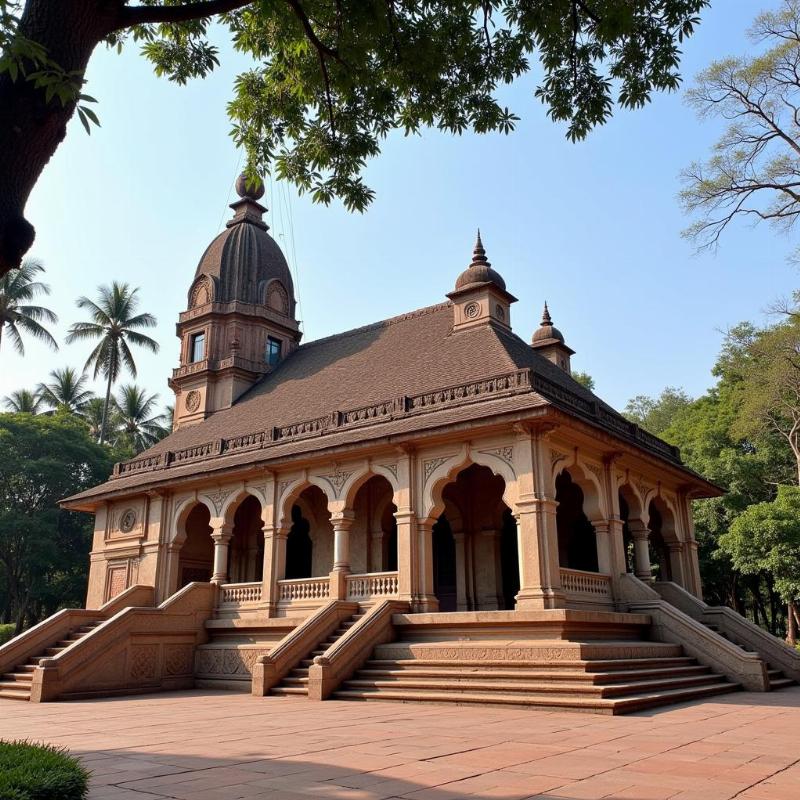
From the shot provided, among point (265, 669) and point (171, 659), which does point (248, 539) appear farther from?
point (265, 669)

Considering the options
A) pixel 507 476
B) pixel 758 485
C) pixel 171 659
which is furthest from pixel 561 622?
pixel 758 485

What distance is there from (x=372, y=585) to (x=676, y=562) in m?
9.82

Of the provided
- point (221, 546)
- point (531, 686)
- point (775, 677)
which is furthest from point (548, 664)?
point (221, 546)

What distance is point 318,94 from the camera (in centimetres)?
927

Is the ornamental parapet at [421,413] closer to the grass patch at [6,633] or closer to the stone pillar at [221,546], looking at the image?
the stone pillar at [221,546]

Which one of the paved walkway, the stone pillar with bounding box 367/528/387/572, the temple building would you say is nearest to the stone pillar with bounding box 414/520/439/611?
the temple building

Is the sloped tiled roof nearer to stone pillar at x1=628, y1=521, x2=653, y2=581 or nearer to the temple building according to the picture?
the temple building

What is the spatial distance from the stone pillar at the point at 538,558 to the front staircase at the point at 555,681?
5.70 ft

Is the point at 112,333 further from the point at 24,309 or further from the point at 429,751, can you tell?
the point at 429,751

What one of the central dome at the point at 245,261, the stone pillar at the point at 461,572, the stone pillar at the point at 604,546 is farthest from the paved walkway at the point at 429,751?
the central dome at the point at 245,261

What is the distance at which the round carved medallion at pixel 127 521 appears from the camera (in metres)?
23.1

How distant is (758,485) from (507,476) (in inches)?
866

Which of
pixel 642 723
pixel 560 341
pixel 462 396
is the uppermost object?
pixel 560 341

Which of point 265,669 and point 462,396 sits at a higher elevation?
point 462,396
